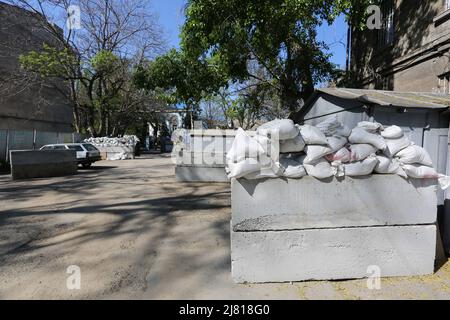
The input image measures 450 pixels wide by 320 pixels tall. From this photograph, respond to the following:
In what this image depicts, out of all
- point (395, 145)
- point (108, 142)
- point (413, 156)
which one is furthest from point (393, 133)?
point (108, 142)

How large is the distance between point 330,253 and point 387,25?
9701 millimetres

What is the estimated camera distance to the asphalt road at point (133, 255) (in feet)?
10.5

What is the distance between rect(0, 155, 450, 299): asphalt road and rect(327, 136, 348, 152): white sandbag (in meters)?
1.50

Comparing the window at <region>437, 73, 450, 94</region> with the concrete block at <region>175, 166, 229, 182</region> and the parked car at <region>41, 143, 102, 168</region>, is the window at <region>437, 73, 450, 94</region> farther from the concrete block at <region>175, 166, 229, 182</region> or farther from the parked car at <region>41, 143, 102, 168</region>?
the parked car at <region>41, 143, 102, 168</region>

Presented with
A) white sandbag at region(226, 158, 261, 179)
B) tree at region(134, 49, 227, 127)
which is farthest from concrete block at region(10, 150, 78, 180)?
white sandbag at region(226, 158, 261, 179)

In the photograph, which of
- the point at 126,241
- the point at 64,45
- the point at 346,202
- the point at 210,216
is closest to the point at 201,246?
the point at 126,241

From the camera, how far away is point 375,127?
363cm

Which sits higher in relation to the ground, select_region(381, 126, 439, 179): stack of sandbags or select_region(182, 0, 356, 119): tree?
select_region(182, 0, 356, 119): tree

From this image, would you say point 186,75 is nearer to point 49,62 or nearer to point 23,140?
point 23,140

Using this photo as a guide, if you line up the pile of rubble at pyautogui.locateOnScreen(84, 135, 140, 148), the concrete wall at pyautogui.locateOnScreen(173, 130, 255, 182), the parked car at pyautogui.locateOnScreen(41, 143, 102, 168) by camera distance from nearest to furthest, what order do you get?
the concrete wall at pyautogui.locateOnScreen(173, 130, 255, 182) < the parked car at pyautogui.locateOnScreen(41, 143, 102, 168) < the pile of rubble at pyautogui.locateOnScreen(84, 135, 140, 148)

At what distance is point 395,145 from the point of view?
11.7ft

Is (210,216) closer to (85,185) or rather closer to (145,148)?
(85,185)

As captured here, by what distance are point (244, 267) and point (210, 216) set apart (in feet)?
9.39

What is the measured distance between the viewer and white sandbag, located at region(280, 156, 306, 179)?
3.30 meters
